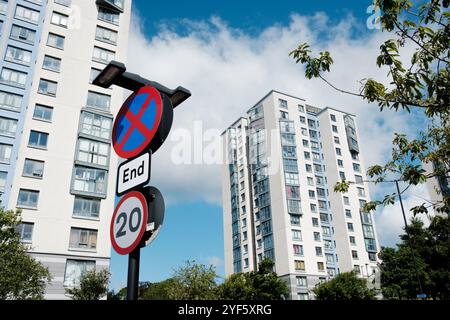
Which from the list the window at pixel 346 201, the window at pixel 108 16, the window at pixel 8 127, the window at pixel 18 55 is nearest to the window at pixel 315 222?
the window at pixel 346 201

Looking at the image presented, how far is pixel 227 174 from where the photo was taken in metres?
79.5

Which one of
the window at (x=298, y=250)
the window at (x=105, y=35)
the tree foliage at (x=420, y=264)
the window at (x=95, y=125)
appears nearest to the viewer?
the window at (x=95, y=125)

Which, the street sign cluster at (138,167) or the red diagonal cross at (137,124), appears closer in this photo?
the street sign cluster at (138,167)

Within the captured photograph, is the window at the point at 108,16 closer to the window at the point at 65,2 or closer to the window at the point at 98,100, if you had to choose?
the window at the point at 65,2

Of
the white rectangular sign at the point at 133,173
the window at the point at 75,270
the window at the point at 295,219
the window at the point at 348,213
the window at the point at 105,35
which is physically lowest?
the white rectangular sign at the point at 133,173

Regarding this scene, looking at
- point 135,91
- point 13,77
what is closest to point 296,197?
point 13,77

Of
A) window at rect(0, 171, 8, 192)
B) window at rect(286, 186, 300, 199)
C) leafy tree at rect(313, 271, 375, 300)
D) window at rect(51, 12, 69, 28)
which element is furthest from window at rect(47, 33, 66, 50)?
leafy tree at rect(313, 271, 375, 300)

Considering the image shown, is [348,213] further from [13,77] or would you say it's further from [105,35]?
[13,77]

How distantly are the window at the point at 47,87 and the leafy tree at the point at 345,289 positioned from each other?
38768 mm

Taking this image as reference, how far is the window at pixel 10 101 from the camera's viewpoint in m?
34.7

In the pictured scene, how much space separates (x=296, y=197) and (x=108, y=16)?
130 ft

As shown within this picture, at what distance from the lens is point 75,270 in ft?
103

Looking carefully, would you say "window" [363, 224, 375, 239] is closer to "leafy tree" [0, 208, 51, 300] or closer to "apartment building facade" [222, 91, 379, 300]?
"apartment building facade" [222, 91, 379, 300]
